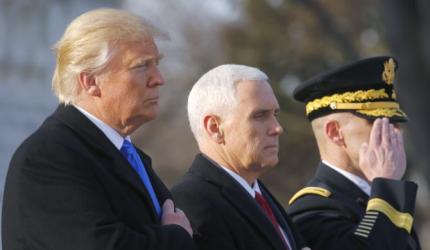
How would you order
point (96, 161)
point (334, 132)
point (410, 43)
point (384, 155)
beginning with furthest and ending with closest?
1. point (410, 43)
2. point (334, 132)
3. point (384, 155)
4. point (96, 161)

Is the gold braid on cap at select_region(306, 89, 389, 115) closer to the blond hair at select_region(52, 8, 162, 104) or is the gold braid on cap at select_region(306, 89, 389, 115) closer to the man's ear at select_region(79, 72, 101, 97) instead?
the blond hair at select_region(52, 8, 162, 104)

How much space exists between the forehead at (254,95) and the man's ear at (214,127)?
0.12 metres

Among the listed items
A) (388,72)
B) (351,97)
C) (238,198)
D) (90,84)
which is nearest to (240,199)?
(238,198)

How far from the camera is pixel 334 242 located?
5.05 metres

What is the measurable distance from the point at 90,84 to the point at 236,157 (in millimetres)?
782

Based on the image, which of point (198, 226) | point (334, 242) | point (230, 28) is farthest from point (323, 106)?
point (230, 28)

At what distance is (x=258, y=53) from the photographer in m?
23.9

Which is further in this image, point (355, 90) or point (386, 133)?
point (355, 90)

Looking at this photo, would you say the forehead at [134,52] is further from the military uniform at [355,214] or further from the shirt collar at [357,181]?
the shirt collar at [357,181]

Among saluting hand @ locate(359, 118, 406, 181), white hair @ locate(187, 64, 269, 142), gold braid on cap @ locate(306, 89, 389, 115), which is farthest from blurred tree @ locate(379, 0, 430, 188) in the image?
white hair @ locate(187, 64, 269, 142)

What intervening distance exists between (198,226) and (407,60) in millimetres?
8482

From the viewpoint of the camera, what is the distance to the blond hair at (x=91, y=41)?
14.0 feet

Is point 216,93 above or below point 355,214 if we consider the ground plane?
above

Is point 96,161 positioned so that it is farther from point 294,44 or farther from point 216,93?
point 294,44
